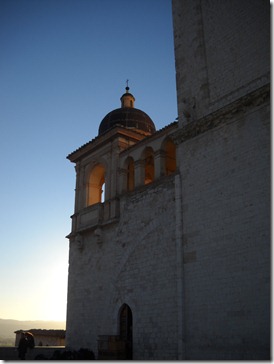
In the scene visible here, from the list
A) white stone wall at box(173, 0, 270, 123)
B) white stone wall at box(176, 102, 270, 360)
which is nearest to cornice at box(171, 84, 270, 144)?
white stone wall at box(176, 102, 270, 360)

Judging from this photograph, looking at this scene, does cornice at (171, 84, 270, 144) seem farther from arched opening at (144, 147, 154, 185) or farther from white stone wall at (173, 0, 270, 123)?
arched opening at (144, 147, 154, 185)

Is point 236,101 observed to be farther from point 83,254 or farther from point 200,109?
point 83,254

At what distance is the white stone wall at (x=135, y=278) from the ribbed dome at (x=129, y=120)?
4.57m

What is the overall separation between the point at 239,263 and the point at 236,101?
4.73m

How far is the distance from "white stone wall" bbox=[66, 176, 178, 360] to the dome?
4551mm

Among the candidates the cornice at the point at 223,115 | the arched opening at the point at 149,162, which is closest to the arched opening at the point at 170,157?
the arched opening at the point at 149,162

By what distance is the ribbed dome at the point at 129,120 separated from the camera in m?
19.7

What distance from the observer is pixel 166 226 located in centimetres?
1423

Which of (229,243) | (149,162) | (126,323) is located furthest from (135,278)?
(149,162)

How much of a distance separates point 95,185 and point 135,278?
5999mm

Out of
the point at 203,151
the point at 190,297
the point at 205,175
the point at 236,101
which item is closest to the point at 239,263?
the point at 190,297

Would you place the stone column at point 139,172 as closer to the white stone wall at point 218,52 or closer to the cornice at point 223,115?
the cornice at point 223,115

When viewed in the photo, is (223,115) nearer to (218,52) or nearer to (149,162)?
(218,52)

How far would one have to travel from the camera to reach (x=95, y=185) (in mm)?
19516
